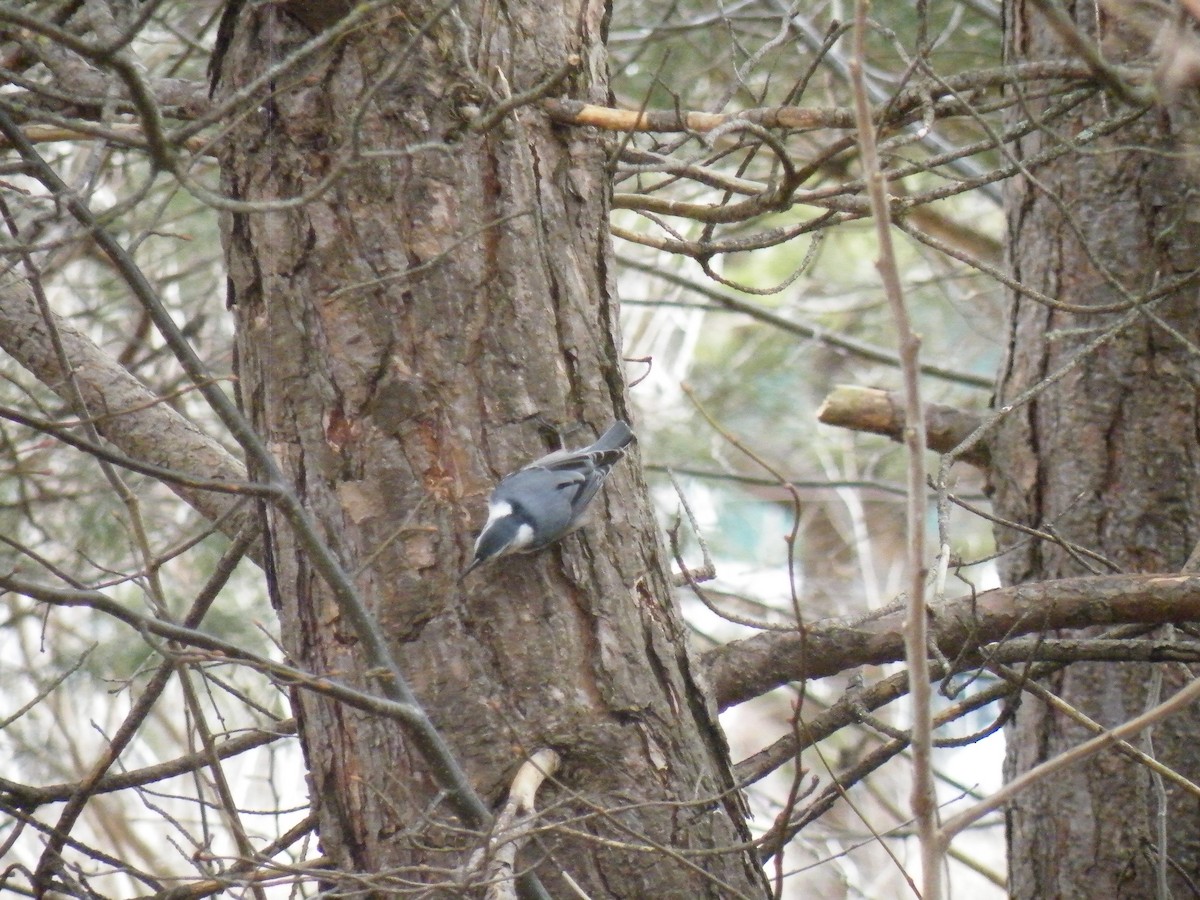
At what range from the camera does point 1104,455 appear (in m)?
2.48

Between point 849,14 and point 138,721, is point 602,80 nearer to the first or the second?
point 138,721

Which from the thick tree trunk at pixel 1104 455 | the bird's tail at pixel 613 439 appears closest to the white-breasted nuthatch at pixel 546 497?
the bird's tail at pixel 613 439

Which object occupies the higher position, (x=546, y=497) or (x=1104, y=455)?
(x=1104, y=455)

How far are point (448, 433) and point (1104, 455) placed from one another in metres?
1.46

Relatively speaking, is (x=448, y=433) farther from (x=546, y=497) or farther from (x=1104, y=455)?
(x=1104, y=455)

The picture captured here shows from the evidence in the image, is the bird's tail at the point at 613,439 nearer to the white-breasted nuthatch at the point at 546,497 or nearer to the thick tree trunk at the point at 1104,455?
the white-breasted nuthatch at the point at 546,497

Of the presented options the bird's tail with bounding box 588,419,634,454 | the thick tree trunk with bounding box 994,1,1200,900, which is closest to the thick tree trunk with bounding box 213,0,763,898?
the bird's tail with bounding box 588,419,634,454

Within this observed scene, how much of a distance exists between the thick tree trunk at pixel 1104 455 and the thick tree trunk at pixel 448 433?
3.25 ft

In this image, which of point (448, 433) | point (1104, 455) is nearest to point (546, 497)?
point (448, 433)

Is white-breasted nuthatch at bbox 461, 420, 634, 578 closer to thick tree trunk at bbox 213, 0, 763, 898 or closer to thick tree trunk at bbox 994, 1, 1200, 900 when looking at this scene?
thick tree trunk at bbox 213, 0, 763, 898

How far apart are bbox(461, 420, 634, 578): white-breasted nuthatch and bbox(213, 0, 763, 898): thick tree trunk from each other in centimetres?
3

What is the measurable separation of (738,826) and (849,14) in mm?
3736

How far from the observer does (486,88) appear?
1740 millimetres

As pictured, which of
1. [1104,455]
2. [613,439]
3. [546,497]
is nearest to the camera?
[546,497]
